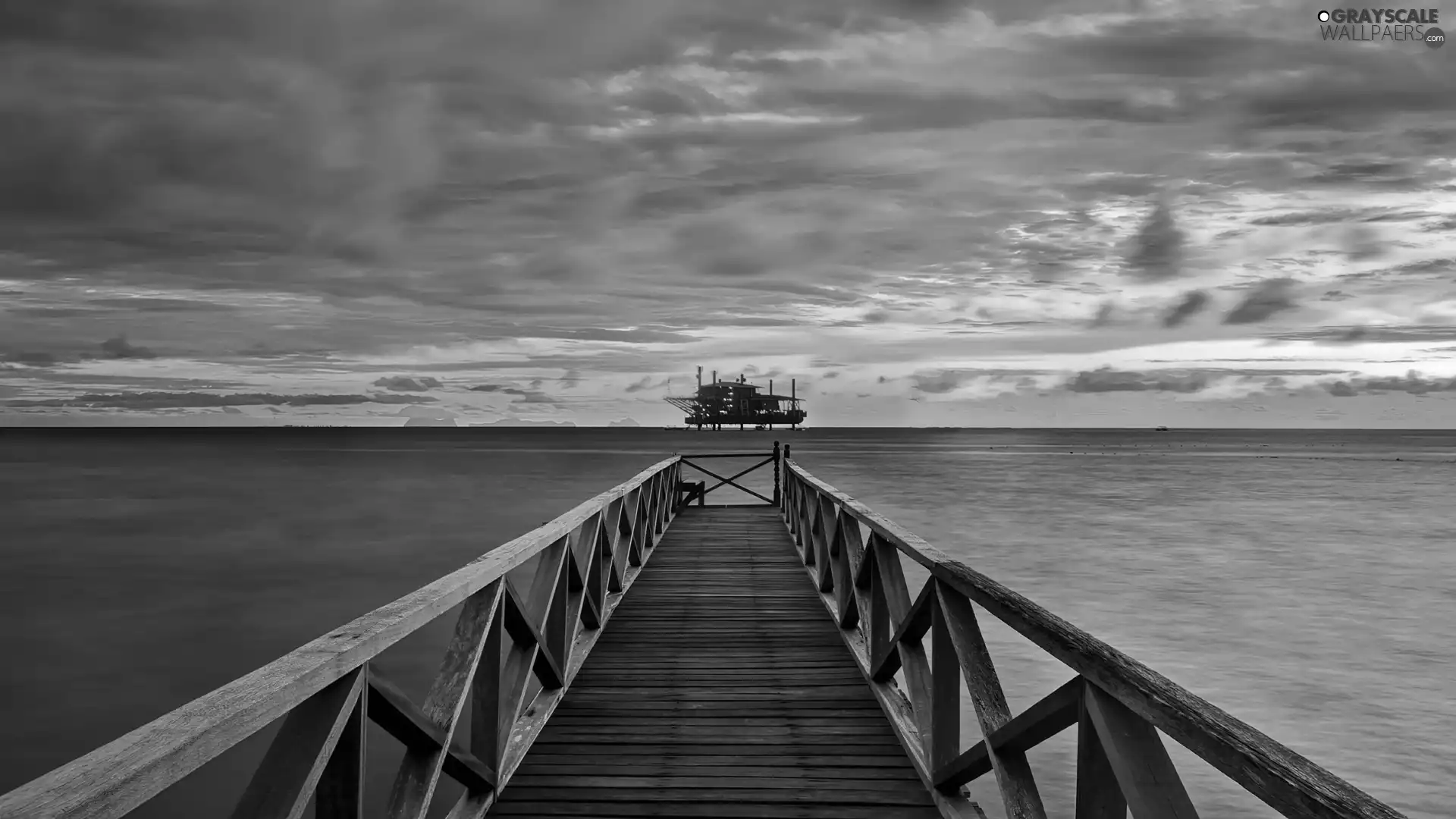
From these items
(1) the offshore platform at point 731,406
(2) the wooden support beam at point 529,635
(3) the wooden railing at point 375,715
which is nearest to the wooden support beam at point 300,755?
(3) the wooden railing at point 375,715

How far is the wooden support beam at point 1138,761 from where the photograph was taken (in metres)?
1.87

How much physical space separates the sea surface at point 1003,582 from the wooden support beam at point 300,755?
618 cm

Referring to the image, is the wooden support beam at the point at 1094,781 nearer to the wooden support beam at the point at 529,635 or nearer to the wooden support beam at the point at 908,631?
the wooden support beam at the point at 908,631

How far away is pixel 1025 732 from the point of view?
2.61 m

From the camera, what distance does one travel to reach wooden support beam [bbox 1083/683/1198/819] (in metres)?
1.87

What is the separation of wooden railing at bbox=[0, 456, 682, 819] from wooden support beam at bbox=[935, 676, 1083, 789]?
5.75ft

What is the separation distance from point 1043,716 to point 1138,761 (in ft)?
1.57

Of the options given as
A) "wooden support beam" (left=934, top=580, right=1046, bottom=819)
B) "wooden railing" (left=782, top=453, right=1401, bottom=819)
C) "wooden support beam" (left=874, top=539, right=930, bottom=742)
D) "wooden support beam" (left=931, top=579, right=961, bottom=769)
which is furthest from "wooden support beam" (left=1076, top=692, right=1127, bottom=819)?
"wooden support beam" (left=874, top=539, right=930, bottom=742)

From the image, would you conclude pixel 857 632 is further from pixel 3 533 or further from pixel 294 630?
pixel 3 533

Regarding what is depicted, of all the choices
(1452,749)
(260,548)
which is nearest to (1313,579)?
(1452,749)

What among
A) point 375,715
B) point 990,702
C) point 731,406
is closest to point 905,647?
point 990,702

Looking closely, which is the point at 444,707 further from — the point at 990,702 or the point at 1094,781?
the point at 1094,781

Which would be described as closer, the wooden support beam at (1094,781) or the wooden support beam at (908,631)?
the wooden support beam at (1094,781)

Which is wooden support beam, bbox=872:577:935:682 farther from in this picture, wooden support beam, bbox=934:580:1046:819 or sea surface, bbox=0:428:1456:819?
sea surface, bbox=0:428:1456:819
